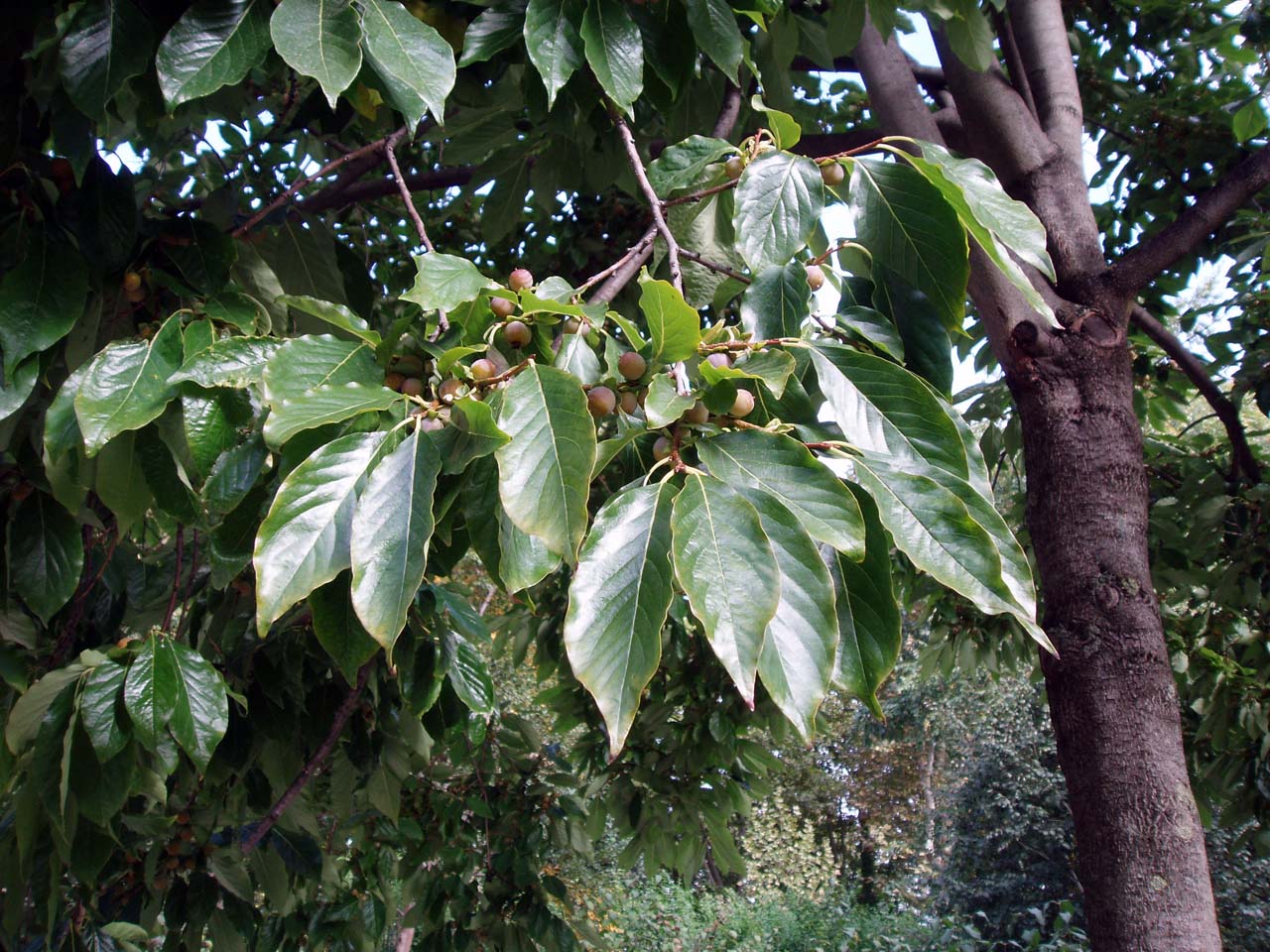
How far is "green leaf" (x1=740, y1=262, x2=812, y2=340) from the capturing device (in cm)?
94

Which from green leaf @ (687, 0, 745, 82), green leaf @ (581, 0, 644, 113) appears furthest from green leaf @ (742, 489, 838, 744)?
green leaf @ (687, 0, 745, 82)

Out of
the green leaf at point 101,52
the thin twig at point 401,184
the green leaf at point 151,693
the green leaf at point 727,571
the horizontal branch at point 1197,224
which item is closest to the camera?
the green leaf at point 727,571

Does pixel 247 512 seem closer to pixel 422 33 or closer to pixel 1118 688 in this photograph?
pixel 422 33

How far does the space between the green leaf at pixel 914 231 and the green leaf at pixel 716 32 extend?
30 centimetres

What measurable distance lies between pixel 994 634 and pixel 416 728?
86.4 inches

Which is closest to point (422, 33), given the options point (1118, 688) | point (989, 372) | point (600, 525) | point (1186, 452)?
point (600, 525)

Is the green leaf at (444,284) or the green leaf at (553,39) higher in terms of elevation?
the green leaf at (553,39)

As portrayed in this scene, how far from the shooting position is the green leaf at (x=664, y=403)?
2.30 ft

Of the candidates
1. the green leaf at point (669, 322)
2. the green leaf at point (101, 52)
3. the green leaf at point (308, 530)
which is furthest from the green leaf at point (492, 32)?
the green leaf at point (308, 530)

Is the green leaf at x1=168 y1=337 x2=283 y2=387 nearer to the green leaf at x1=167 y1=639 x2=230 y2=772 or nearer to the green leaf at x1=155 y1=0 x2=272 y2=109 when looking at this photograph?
the green leaf at x1=155 y1=0 x2=272 y2=109

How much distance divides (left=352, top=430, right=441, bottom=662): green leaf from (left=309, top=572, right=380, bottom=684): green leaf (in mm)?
162

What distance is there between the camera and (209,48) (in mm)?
1023

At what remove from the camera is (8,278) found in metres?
1.08

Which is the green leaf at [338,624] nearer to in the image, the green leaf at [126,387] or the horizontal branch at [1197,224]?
the green leaf at [126,387]
